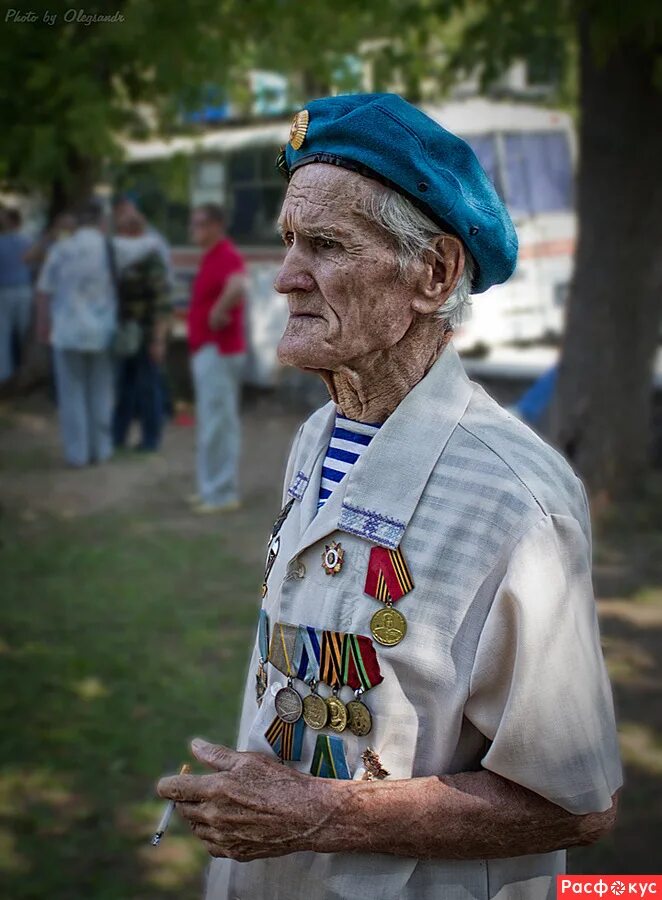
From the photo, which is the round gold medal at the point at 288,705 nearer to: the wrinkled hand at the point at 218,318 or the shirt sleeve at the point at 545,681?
the shirt sleeve at the point at 545,681

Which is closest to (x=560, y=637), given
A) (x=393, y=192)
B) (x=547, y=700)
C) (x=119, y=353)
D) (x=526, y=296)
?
(x=547, y=700)

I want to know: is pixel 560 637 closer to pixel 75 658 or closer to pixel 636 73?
pixel 75 658

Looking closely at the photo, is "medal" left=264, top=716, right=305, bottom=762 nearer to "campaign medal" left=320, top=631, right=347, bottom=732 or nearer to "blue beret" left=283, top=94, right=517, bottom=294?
"campaign medal" left=320, top=631, right=347, bottom=732

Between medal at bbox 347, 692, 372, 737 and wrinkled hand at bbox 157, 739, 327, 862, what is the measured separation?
93 mm

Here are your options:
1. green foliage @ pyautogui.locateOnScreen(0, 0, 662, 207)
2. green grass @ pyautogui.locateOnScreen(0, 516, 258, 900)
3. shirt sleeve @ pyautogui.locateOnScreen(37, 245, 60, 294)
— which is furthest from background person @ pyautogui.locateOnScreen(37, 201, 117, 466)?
green grass @ pyautogui.locateOnScreen(0, 516, 258, 900)

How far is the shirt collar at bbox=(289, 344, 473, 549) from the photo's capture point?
170cm

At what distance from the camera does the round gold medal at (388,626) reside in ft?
5.39

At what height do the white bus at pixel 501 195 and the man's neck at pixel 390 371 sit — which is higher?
the white bus at pixel 501 195

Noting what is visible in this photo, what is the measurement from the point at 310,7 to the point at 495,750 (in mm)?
5536

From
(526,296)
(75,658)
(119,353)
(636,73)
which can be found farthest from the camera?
(526,296)

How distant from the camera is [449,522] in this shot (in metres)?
1.65

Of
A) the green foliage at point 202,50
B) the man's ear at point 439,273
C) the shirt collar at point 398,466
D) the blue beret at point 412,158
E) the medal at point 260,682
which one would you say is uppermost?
the green foliage at point 202,50

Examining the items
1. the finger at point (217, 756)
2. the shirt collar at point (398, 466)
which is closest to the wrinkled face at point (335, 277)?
the shirt collar at point (398, 466)

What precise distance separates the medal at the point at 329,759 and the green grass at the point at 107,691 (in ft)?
7.79
